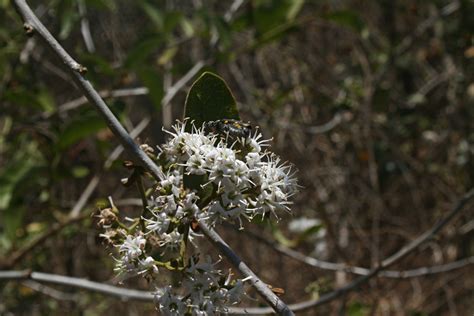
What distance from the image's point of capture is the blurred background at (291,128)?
2461 mm

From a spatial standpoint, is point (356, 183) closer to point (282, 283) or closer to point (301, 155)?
point (301, 155)

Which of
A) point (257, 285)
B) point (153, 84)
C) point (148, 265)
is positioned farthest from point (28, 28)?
point (153, 84)

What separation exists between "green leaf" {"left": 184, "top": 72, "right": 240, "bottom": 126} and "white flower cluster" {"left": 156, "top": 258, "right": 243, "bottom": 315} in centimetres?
29

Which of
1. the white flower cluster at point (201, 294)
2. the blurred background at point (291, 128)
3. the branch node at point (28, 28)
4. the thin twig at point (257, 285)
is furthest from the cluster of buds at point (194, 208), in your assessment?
the blurred background at point (291, 128)

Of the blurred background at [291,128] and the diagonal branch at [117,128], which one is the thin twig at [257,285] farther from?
the blurred background at [291,128]

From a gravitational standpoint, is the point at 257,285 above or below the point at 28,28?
below

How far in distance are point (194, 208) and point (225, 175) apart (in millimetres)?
80

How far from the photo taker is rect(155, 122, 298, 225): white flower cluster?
109cm

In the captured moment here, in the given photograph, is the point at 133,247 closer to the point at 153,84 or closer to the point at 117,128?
the point at 117,128

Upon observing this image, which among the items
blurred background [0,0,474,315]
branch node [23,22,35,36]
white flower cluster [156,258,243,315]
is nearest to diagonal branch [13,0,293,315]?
branch node [23,22,35,36]

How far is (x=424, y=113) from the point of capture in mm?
4543

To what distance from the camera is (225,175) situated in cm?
108

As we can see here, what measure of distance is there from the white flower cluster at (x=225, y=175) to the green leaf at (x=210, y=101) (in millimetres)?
31

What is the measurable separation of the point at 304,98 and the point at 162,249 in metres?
3.71
